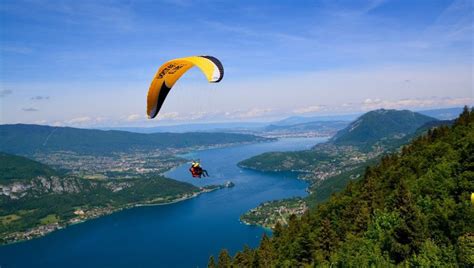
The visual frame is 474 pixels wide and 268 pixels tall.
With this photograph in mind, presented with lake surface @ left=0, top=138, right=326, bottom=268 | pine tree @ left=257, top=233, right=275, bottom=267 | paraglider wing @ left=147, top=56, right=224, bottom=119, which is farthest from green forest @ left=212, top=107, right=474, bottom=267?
lake surface @ left=0, top=138, right=326, bottom=268

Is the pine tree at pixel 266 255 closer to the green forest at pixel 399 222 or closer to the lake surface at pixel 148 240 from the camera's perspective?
the green forest at pixel 399 222

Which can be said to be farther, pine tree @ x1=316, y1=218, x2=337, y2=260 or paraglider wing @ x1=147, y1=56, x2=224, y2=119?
pine tree @ x1=316, y1=218, x2=337, y2=260

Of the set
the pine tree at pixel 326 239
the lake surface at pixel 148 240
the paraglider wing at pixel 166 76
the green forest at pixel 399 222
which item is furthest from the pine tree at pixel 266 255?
the lake surface at pixel 148 240

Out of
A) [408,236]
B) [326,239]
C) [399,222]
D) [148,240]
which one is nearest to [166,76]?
[399,222]

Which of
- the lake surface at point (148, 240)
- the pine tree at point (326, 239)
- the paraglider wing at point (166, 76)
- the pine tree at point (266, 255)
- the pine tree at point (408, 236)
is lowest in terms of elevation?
the lake surface at point (148, 240)

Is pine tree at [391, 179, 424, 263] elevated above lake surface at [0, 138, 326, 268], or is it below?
above

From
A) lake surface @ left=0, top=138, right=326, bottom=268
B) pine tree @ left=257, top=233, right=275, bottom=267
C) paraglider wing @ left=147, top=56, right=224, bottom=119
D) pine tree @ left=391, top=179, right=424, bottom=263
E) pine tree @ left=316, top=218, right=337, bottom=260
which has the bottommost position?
lake surface @ left=0, top=138, right=326, bottom=268

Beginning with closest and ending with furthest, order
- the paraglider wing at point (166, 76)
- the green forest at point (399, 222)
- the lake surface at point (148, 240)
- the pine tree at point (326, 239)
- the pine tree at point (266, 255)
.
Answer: the paraglider wing at point (166, 76)
the green forest at point (399, 222)
the pine tree at point (326, 239)
the pine tree at point (266, 255)
the lake surface at point (148, 240)

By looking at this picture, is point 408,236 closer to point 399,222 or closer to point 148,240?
point 399,222

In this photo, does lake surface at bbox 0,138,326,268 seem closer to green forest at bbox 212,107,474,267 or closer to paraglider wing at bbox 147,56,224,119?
green forest at bbox 212,107,474,267
